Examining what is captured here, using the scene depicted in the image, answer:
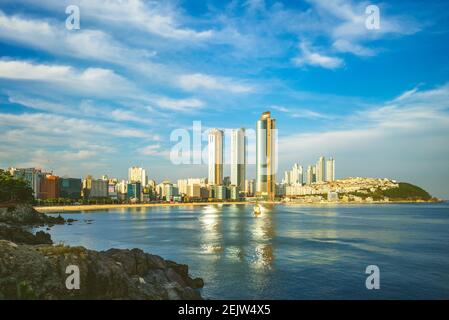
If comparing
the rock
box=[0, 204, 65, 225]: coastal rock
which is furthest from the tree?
the rock

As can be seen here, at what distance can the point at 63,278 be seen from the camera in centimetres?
2306

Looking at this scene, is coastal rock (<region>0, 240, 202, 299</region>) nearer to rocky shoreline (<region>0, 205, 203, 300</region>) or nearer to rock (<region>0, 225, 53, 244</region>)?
rocky shoreline (<region>0, 205, 203, 300</region>)

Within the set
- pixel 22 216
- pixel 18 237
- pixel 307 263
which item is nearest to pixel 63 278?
pixel 18 237

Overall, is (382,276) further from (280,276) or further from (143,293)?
(143,293)

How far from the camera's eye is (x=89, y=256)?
84.0ft

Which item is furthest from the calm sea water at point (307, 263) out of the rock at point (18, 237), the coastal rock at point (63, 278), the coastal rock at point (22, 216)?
the coastal rock at point (22, 216)

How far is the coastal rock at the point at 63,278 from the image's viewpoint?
21.7 m

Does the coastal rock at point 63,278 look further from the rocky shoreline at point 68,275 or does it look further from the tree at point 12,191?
the tree at point 12,191

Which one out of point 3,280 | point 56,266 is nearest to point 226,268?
point 56,266

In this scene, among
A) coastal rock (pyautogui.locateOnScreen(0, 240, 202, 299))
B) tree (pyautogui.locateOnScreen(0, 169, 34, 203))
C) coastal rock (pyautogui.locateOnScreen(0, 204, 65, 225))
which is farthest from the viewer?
tree (pyautogui.locateOnScreen(0, 169, 34, 203))

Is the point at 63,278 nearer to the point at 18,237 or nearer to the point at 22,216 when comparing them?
the point at 18,237

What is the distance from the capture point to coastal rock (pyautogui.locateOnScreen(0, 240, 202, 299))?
71.2ft
